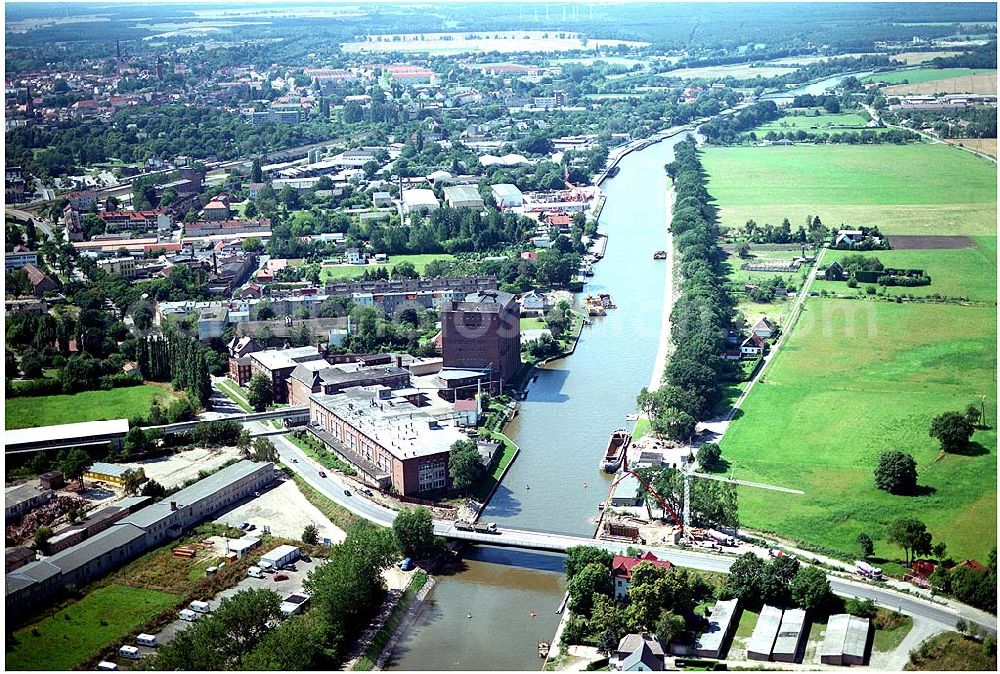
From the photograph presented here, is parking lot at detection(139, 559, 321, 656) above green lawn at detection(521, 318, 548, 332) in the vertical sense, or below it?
above

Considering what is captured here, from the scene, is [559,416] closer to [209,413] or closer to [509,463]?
[509,463]

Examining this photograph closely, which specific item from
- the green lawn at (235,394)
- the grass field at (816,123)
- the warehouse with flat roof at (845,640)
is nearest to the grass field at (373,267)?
the green lawn at (235,394)

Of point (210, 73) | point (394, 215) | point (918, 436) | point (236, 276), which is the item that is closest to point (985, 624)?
point (918, 436)

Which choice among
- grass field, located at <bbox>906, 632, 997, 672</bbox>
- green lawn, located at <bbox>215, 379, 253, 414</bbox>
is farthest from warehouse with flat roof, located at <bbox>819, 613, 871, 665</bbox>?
green lawn, located at <bbox>215, 379, 253, 414</bbox>

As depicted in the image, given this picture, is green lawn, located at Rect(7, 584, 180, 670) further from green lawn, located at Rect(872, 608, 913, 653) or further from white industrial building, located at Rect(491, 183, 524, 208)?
white industrial building, located at Rect(491, 183, 524, 208)

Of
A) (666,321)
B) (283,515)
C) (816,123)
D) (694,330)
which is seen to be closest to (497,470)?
(283,515)
